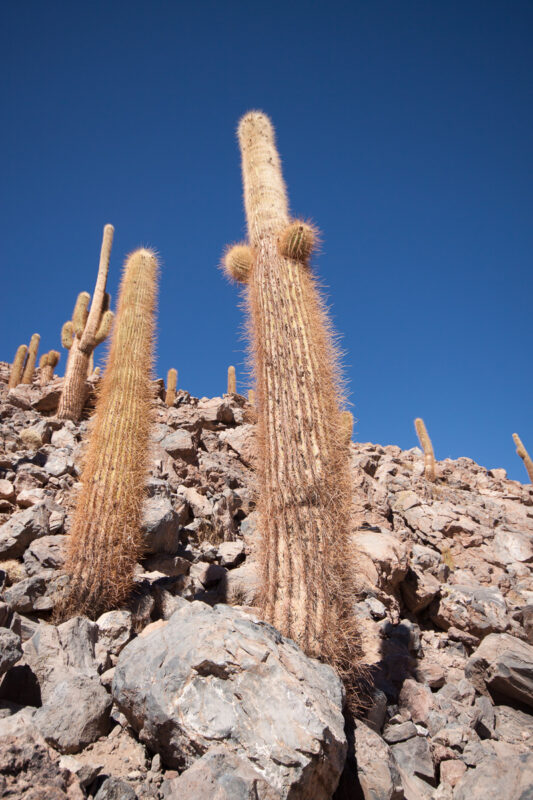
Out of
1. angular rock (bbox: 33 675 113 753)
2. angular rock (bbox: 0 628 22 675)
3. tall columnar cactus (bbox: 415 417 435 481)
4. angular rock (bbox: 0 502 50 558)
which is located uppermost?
tall columnar cactus (bbox: 415 417 435 481)

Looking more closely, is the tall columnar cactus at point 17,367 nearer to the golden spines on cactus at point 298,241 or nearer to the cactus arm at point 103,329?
the cactus arm at point 103,329

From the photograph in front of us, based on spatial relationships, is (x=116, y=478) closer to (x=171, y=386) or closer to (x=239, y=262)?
(x=239, y=262)

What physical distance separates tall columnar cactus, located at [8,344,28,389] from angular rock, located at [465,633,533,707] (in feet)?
37.2

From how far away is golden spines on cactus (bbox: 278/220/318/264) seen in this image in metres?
3.77

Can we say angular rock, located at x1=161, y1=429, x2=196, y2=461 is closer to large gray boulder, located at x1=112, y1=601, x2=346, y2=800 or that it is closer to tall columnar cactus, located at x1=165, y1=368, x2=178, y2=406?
tall columnar cactus, located at x1=165, y1=368, x2=178, y2=406

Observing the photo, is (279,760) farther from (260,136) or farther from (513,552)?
(513,552)

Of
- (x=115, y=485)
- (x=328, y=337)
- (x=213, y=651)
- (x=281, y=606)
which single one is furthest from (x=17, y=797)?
(x=328, y=337)

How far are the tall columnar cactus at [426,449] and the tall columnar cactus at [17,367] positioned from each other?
35.8 feet

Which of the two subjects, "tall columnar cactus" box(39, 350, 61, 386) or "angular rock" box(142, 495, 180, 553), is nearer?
"angular rock" box(142, 495, 180, 553)

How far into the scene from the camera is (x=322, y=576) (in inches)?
106

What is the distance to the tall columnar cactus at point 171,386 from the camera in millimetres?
10055

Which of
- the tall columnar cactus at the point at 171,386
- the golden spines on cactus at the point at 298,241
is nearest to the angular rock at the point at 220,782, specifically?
the golden spines on cactus at the point at 298,241

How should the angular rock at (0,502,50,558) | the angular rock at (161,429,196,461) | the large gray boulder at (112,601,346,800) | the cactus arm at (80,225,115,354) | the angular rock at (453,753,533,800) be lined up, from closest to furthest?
the large gray boulder at (112,601,346,800) < the angular rock at (453,753,533,800) < the angular rock at (0,502,50,558) < the angular rock at (161,429,196,461) < the cactus arm at (80,225,115,354)

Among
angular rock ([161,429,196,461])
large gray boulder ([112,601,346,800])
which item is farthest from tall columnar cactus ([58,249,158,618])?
angular rock ([161,429,196,461])
